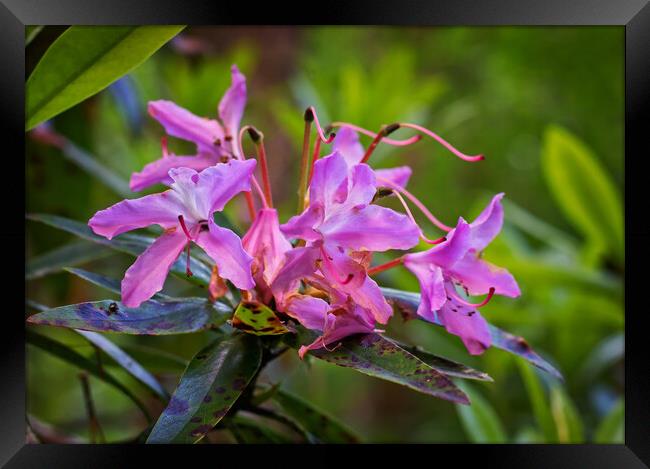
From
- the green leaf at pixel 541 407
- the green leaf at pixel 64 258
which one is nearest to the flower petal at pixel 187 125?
the green leaf at pixel 64 258

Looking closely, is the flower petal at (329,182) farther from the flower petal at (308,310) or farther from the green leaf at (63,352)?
the green leaf at (63,352)

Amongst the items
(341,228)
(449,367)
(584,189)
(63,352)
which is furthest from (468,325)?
(584,189)

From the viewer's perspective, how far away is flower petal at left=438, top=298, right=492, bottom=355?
0.57 metres

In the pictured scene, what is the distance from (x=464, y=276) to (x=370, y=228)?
107mm

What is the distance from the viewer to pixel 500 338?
0.62 metres

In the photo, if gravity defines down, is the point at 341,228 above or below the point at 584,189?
above

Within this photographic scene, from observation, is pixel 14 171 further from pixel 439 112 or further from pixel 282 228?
pixel 439 112

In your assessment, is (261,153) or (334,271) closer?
(334,271)

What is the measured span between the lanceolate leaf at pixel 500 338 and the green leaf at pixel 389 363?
0.08 m

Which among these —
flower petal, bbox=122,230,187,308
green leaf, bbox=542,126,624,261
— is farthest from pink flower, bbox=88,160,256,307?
green leaf, bbox=542,126,624,261

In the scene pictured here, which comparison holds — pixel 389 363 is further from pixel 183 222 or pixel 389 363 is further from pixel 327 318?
pixel 183 222

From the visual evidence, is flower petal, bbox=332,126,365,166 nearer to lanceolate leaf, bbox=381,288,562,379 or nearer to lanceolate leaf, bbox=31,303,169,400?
lanceolate leaf, bbox=381,288,562,379

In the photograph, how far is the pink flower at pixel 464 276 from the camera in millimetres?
537

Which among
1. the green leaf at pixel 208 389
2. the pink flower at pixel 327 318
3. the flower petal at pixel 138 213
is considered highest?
Answer: the flower petal at pixel 138 213
